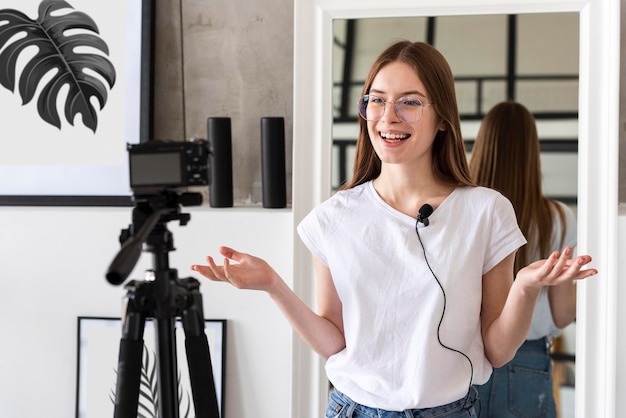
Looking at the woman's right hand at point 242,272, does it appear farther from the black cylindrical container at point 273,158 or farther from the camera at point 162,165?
the black cylindrical container at point 273,158

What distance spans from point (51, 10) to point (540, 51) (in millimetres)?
1423

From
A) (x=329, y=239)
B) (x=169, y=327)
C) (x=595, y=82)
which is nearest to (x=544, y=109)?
(x=595, y=82)

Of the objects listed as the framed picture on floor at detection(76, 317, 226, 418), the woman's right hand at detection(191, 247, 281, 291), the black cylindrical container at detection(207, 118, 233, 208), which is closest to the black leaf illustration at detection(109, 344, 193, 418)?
the framed picture on floor at detection(76, 317, 226, 418)

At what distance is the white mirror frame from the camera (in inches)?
38.6

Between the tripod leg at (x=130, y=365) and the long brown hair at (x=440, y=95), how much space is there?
66cm

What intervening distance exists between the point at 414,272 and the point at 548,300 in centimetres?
72

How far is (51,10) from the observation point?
90.3 inches

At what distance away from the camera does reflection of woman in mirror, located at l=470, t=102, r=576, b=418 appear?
197 cm

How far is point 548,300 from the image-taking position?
199 centimetres

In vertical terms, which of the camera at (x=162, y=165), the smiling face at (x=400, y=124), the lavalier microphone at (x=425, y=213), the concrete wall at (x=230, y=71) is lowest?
the lavalier microphone at (x=425, y=213)

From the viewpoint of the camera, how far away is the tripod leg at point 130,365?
1.10 metres

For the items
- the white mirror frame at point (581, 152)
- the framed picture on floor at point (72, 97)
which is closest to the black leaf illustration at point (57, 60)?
the framed picture on floor at point (72, 97)

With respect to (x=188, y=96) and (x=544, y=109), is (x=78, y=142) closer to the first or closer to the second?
(x=188, y=96)

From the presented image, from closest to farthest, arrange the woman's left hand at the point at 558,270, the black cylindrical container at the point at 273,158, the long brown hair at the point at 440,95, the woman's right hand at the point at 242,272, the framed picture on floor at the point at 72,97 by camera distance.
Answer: the woman's left hand at the point at 558,270 → the woman's right hand at the point at 242,272 → the long brown hair at the point at 440,95 → the black cylindrical container at the point at 273,158 → the framed picture on floor at the point at 72,97
